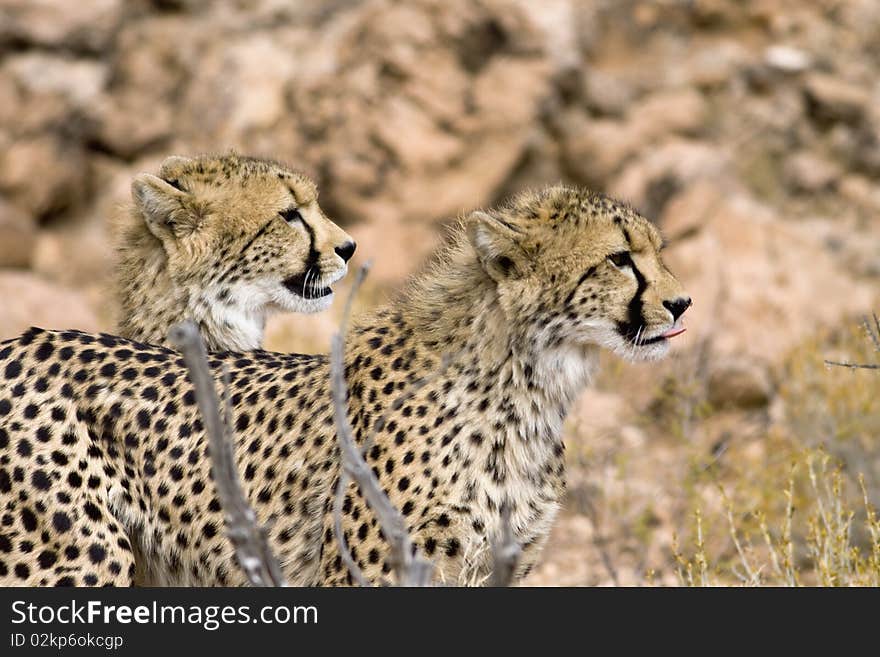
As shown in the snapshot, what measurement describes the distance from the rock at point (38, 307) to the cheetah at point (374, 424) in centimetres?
484

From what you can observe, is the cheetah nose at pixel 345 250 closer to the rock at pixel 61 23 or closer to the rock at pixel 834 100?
the rock at pixel 834 100

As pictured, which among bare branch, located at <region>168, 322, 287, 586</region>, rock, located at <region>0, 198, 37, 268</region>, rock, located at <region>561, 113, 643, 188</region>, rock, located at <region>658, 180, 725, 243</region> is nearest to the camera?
bare branch, located at <region>168, 322, 287, 586</region>

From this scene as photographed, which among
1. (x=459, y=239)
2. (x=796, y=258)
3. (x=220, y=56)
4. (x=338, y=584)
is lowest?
(x=338, y=584)

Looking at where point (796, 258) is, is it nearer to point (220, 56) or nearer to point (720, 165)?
point (720, 165)

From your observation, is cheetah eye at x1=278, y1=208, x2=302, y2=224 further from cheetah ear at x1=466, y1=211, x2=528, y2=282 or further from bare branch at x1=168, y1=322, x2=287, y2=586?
bare branch at x1=168, y1=322, x2=287, y2=586

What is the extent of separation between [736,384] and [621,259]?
452cm

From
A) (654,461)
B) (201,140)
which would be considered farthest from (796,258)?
(201,140)

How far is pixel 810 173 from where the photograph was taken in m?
9.46

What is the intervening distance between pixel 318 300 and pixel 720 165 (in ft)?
16.8

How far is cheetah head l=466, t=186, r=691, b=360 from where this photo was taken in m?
3.52

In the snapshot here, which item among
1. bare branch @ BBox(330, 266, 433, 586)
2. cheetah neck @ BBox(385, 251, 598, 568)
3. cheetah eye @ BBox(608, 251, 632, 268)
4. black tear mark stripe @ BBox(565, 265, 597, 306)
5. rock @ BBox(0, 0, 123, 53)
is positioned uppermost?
rock @ BBox(0, 0, 123, 53)

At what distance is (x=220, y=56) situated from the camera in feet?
33.7

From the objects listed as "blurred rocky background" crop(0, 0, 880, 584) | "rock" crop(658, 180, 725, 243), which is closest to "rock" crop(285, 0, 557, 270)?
"blurred rocky background" crop(0, 0, 880, 584)

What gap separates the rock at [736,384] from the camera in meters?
7.89
